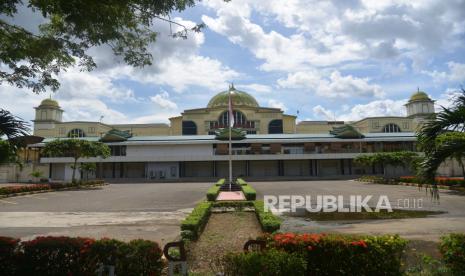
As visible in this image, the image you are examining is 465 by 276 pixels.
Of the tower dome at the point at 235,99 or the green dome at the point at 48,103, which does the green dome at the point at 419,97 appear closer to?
the tower dome at the point at 235,99

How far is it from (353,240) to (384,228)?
5516mm

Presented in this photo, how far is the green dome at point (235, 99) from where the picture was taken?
64969 mm

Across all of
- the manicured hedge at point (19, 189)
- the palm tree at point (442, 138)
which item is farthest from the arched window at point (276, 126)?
the palm tree at point (442, 138)

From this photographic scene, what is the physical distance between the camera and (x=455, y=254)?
5.42 meters

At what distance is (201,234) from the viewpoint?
10.5 m

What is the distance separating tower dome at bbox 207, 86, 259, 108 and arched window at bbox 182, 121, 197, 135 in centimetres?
531

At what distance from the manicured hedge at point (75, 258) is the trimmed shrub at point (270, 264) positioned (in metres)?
1.36

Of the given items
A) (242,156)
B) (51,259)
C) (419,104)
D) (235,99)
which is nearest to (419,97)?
(419,104)

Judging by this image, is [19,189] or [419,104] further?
[419,104]

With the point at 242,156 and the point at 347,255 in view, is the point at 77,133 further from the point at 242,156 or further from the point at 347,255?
the point at 347,255

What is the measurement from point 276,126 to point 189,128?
15406mm

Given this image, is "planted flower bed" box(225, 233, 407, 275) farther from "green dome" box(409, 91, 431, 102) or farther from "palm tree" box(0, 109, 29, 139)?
"green dome" box(409, 91, 431, 102)

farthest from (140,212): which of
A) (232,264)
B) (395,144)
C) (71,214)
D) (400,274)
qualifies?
(395,144)

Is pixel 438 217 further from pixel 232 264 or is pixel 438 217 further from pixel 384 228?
pixel 232 264
